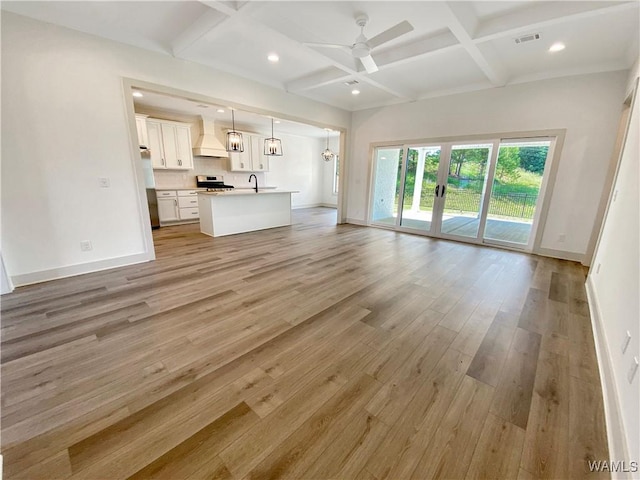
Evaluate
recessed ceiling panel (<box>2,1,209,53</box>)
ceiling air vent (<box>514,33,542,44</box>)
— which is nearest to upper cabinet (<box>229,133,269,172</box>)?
recessed ceiling panel (<box>2,1,209,53</box>)

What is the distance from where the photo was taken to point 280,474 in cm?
113

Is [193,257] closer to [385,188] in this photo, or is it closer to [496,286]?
[496,286]

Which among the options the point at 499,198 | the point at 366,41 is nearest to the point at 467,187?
the point at 499,198

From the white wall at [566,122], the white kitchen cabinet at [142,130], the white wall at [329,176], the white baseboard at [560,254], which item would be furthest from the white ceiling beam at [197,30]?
the white wall at [329,176]

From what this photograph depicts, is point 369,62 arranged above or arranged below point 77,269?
above

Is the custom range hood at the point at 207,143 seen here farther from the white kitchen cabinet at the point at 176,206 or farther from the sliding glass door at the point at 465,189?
the sliding glass door at the point at 465,189

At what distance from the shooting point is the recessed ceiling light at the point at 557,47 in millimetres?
3244

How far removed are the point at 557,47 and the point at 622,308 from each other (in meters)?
3.52

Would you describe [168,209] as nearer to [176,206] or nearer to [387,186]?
[176,206]

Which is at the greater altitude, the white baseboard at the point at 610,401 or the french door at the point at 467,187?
the french door at the point at 467,187

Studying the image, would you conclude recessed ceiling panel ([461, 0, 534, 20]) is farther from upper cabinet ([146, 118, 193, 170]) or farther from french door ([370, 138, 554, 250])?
upper cabinet ([146, 118, 193, 170])

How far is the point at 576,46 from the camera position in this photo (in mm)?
3279

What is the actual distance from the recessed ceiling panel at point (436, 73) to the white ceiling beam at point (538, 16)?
0.45m

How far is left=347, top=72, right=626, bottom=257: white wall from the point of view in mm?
3818
